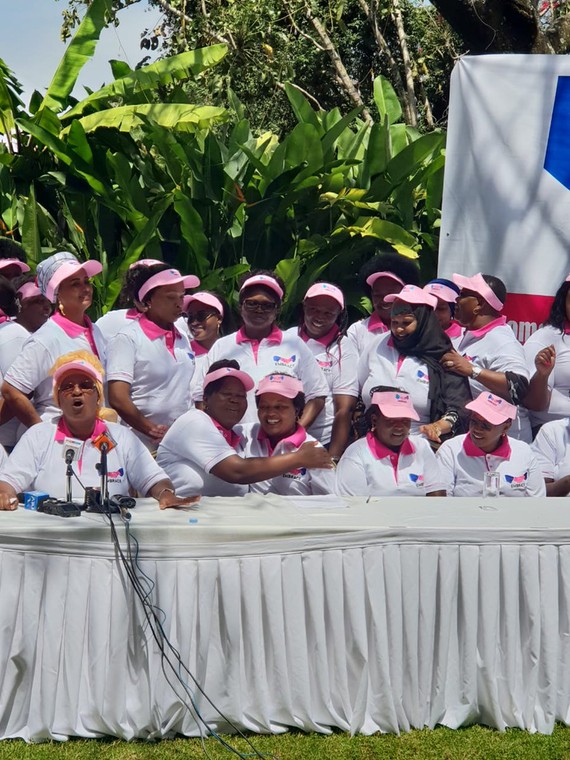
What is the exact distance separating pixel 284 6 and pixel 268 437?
12.4 meters

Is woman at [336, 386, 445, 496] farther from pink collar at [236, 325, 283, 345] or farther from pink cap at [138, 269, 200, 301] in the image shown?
pink cap at [138, 269, 200, 301]

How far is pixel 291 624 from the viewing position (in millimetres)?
4066

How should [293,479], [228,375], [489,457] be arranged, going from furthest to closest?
[489,457] < [293,479] < [228,375]

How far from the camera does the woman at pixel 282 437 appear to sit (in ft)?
16.3

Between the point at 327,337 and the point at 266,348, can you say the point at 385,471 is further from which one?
the point at 327,337

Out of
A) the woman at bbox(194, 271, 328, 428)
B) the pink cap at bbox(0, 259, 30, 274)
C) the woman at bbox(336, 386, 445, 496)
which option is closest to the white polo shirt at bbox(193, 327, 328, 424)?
the woman at bbox(194, 271, 328, 428)

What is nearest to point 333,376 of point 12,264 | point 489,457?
point 489,457

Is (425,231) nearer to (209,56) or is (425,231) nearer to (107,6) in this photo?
(209,56)

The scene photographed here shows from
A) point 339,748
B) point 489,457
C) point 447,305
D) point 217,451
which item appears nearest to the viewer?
point 339,748

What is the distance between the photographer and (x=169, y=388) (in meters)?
5.78

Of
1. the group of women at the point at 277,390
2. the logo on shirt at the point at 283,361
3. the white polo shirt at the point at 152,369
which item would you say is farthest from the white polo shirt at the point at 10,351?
the logo on shirt at the point at 283,361

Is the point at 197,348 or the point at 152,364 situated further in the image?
the point at 197,348

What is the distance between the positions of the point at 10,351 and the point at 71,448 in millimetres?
1522

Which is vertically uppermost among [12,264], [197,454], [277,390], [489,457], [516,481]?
[12,264]
